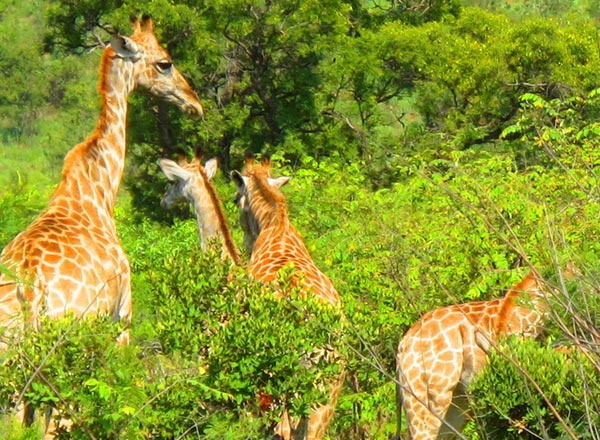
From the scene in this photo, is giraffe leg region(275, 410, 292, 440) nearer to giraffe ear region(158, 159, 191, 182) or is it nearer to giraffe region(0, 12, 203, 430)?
giraffe region(0, 12, 203, 430)

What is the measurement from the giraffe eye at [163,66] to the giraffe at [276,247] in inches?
39.4

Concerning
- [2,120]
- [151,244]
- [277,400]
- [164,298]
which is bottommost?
[2,120]

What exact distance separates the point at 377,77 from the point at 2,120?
2471 cm

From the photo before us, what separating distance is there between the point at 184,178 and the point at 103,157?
1.53m

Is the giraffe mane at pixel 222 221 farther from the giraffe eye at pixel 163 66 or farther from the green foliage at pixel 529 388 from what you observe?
the green foliage at pixel 529 388

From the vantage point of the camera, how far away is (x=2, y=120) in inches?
1810

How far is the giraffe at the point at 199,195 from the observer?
32.0ft

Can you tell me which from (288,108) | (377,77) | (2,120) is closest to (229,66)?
(288,108)

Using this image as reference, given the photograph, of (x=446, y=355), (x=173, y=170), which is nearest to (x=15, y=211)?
(x=173, y=170)

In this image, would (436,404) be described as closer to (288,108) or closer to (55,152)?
(288,108)

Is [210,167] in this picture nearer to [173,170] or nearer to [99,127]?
[173,170]

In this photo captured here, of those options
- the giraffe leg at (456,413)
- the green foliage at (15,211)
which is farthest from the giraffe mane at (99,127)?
the giraffe leg at (456,413)

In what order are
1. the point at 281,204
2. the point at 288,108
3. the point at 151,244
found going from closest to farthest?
the point at 281,204 → the point at 151,244 → the point at 288,108

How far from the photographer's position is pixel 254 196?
10.2m
